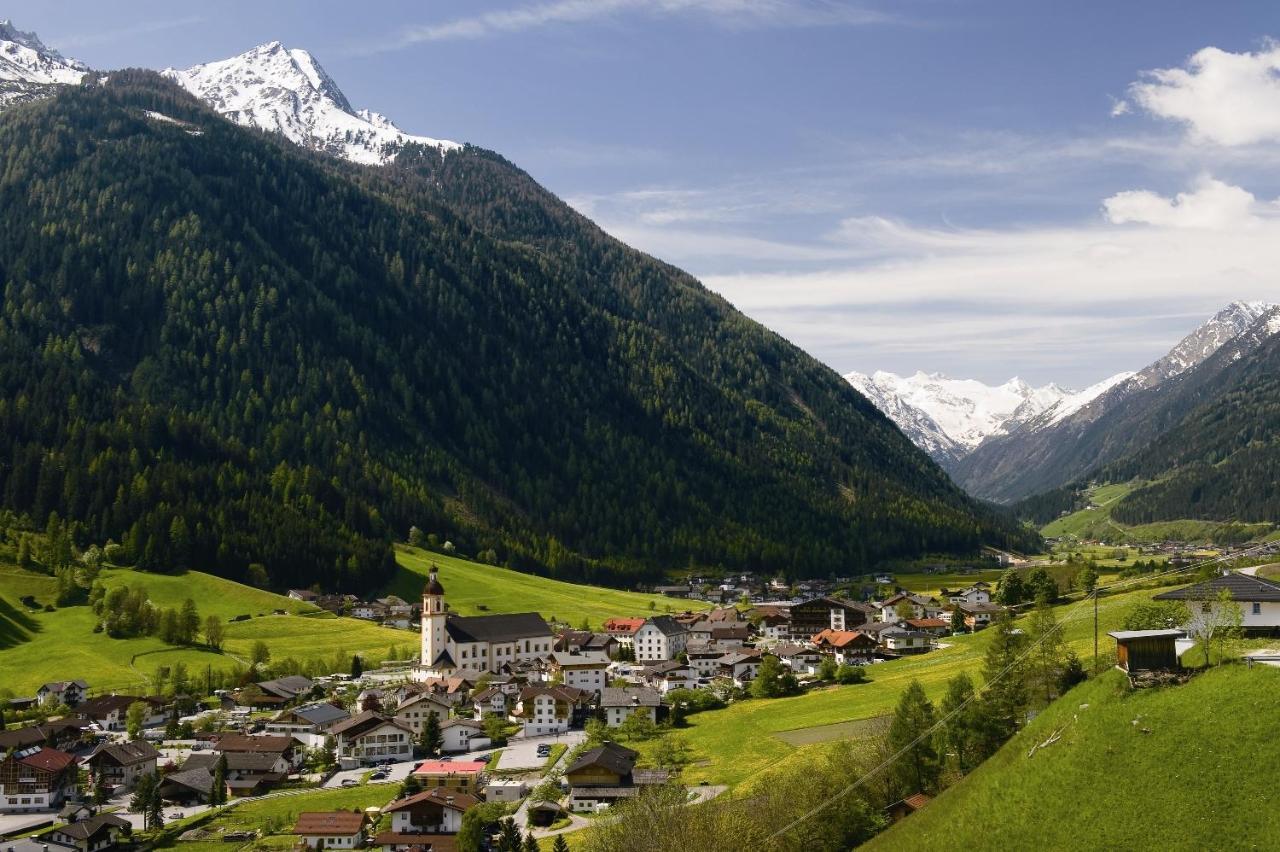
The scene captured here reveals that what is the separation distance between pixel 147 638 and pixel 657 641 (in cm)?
6957

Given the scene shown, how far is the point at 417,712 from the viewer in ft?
377

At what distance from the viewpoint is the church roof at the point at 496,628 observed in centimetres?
15462

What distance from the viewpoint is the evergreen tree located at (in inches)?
2350

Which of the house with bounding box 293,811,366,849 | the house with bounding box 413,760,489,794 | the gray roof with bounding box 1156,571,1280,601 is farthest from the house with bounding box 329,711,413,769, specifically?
the gray roof with bounding box 1156,571,1280,601

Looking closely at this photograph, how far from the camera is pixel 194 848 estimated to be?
7925cm

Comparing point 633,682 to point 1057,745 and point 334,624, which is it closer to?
point 334,624

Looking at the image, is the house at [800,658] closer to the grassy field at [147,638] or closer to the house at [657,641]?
the house at [657,641]

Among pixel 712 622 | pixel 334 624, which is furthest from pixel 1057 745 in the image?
pixel 334 624

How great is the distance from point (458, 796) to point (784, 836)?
35.1 m

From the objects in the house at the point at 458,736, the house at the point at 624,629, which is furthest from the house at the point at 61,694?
the house at the point at 624,629

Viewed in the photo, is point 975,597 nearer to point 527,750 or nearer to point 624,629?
point 624,629

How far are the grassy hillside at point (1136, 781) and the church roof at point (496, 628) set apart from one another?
357ft

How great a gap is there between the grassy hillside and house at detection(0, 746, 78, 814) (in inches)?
2958

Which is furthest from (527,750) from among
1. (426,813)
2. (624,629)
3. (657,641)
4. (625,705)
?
(624,629)
